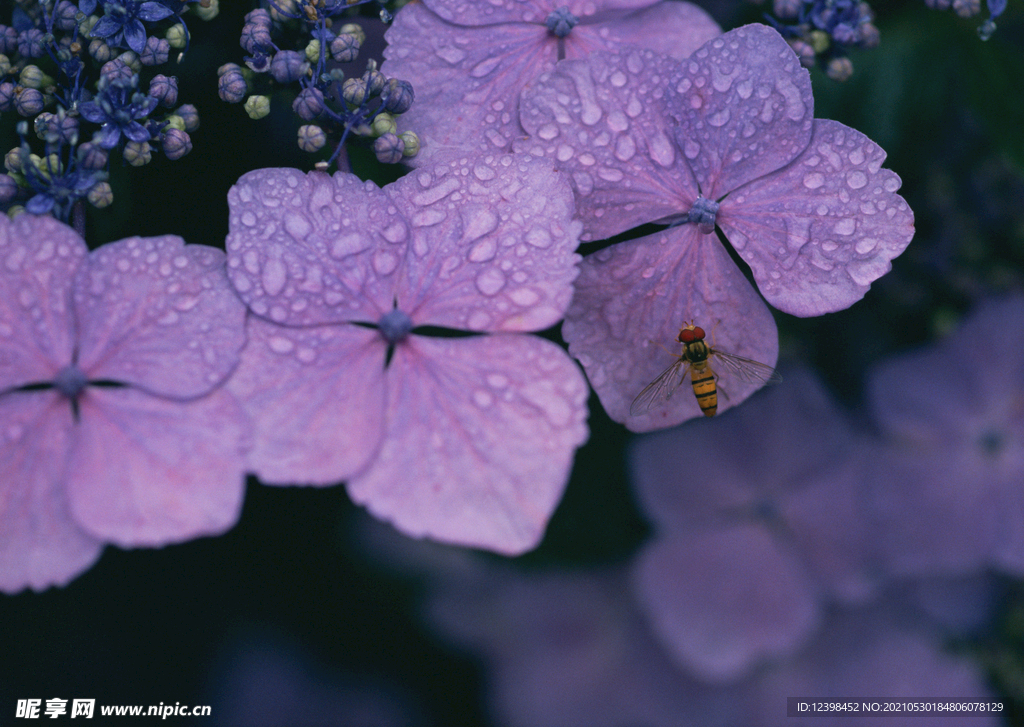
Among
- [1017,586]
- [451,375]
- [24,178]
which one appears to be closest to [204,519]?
[451,375]

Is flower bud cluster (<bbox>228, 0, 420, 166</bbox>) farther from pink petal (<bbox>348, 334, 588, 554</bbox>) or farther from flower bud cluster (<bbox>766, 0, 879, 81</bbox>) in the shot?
flower bud cluster (<bbox>766, 0, 879, 81</bbox>)

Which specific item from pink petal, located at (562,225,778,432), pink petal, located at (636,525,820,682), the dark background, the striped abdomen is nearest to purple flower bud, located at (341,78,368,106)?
the dark background

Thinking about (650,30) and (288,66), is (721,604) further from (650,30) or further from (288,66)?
(288,66)

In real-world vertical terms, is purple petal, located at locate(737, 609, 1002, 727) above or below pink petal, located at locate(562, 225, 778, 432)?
below

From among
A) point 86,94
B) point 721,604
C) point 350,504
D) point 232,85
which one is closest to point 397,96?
point 232,85

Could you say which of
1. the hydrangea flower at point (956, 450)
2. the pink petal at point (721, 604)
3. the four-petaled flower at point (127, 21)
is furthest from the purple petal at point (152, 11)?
the hydrangea flower at point (956, 450)

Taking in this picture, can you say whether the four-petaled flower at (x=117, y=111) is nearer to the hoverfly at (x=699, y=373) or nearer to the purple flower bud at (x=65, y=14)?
the purple flower bud at (x=65, y=14)
